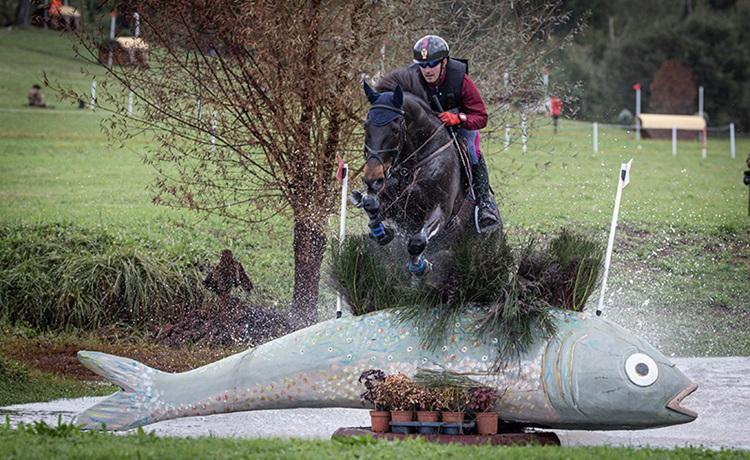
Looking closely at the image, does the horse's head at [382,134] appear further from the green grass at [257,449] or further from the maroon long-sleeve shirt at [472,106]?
the green grass at [257,449]

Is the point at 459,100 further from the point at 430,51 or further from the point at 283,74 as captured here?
the point at 283,74

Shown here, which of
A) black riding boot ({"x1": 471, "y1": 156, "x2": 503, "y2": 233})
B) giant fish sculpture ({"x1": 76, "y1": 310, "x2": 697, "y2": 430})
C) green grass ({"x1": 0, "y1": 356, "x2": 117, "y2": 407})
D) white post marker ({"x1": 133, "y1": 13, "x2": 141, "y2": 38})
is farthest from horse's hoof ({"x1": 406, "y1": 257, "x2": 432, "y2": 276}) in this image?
white post marker ({"x1": 133, "y1": 13, "x2": 141, "y2": 38})

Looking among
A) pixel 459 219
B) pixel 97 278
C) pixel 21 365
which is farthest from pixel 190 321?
pixel 459 219

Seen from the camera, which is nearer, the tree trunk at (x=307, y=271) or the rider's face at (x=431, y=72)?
the rider's face at (x=431, y=72)

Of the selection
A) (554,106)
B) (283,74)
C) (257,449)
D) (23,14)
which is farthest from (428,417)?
(23,14)

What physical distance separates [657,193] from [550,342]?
19.4m

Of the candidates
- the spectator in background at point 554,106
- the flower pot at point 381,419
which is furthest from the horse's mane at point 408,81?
the spectator in background at point 554,106

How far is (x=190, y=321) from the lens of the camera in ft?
52.1

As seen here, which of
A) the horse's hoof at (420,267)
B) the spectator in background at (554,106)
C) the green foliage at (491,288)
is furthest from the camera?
the spectator in background at (554,106)

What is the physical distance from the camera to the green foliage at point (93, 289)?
1586 cm

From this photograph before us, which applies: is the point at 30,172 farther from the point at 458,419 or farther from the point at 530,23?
the point at 458,419

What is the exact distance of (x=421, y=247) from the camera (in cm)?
955

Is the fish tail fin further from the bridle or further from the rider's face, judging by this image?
the rider's face

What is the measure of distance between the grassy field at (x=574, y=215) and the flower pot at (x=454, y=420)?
326cm
